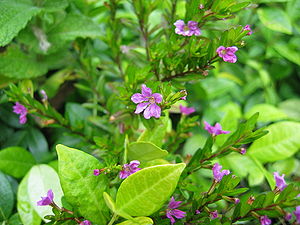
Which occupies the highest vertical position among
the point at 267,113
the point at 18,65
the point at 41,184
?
the point at 18,65

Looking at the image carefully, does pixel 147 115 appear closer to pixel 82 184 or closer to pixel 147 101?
pixel 147 101

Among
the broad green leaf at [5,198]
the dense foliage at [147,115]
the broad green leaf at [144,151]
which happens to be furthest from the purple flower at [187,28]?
the broad green leaf at [5,198]

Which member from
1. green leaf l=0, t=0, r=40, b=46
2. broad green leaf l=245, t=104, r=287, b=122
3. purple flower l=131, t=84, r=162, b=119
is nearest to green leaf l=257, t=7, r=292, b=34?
broad green leaf l=245, t=104, r=287, b=122

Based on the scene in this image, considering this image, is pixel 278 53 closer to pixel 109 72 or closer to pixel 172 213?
pixel 109 72

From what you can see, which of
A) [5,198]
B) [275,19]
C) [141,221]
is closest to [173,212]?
[141,221]

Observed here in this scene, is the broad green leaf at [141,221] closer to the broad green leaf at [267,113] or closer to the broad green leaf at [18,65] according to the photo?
the broad green leaf at [18,65]

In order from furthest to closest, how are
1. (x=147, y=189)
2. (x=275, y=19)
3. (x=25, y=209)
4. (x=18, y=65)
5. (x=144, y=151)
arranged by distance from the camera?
(x=275, y=19) → (x=18, y=65) → (x=25, y=209) → (x=144, y=151) → (x=147, y=189)

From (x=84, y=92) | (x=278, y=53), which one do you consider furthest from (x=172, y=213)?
(x=278, y=53)
